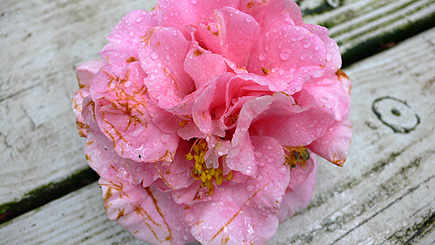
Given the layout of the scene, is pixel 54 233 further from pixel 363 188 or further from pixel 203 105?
pixel 363 188

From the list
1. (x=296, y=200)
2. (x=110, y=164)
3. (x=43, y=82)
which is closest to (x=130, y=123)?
(x=110, y=164)

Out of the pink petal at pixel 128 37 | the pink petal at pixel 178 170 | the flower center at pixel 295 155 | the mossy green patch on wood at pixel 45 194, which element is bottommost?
the mossy green patch on wood at pixel 45 194

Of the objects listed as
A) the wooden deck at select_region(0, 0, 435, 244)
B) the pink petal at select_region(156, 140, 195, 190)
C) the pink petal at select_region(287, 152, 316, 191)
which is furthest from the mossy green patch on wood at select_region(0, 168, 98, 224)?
the pink petal at select_region(287, 152, 316, 191)

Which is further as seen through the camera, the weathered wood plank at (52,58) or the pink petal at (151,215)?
the weathered wood plank at (52,58)

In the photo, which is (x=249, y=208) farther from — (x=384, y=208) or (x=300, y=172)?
(x=384, y=208)

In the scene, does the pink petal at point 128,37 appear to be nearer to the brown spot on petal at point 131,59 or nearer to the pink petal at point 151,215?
the brown spot on petal at point 131,59

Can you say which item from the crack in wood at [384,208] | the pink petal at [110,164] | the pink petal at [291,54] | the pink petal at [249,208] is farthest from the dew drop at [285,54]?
the crack in wood at [384,208]
